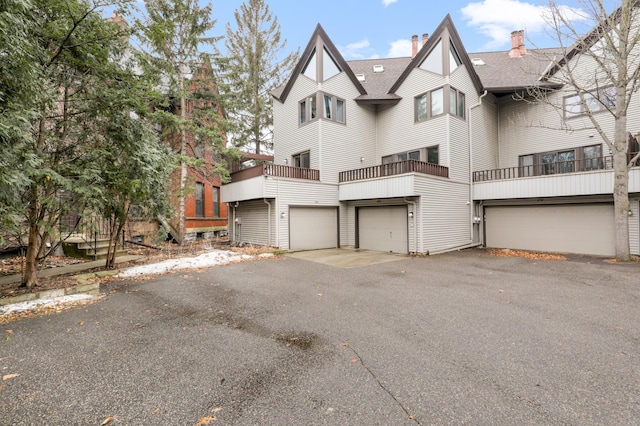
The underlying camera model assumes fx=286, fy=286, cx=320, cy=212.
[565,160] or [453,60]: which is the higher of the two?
[453,60]

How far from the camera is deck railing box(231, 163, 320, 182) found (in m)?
12.7

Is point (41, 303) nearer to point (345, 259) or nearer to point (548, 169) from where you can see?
point (345, 259)

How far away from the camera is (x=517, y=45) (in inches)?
661

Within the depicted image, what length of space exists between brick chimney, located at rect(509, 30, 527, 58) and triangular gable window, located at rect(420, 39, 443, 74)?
22.1 feet

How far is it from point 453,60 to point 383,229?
337 inches

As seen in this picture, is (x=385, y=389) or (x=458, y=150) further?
(x=458, y=150)

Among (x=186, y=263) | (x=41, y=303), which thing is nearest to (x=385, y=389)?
(x=41, y=303)

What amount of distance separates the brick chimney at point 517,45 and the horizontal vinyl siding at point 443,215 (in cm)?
969

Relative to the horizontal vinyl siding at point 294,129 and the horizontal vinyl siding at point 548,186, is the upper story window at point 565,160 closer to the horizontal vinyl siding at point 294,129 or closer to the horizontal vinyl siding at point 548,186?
the horizontal vinyl siding at point 548,186

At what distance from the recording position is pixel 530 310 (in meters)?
4.90

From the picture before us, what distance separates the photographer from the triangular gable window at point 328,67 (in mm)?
14523

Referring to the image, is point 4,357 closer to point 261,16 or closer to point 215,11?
point 215,11

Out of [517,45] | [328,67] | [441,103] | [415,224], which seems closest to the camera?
[415,224]

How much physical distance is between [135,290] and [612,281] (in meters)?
11.1
